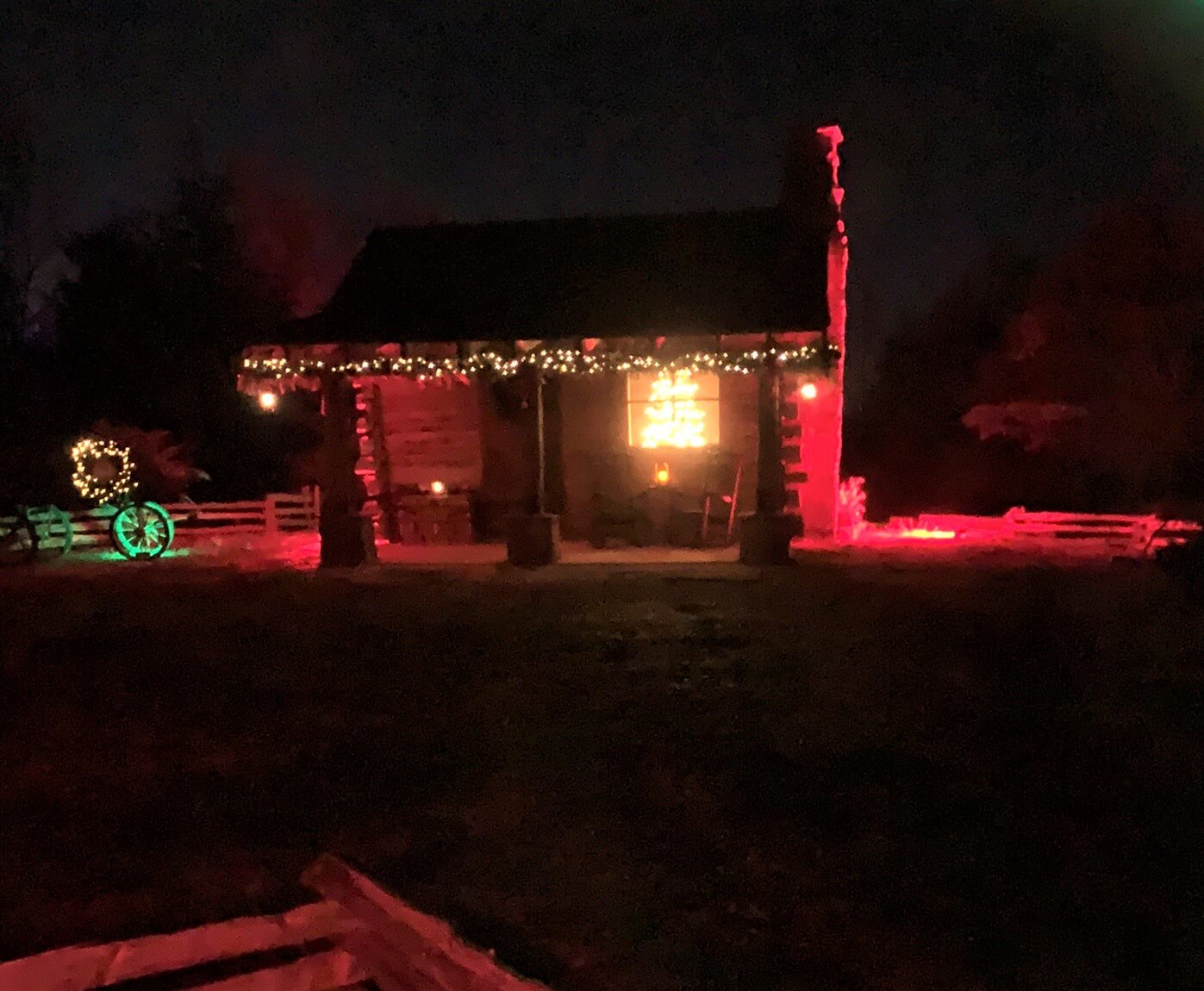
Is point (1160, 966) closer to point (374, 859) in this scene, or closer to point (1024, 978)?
point (1024, 978)

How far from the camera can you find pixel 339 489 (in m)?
13.1

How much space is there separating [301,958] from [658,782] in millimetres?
2123

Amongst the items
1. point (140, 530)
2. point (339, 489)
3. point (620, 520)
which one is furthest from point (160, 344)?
point (620, 520)

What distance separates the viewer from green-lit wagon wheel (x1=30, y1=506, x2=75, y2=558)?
16.1 m

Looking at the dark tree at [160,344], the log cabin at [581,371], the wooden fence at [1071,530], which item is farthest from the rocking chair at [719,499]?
the dark tree at [160,344]

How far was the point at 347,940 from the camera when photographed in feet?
13.5

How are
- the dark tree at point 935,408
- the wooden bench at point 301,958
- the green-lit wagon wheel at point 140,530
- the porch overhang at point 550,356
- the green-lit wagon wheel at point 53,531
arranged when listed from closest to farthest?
1. the wooden bench at point 301,958
2. the porch overhang at point 550,356
3. the green-lit wagon wheel at point 140,530
4. the green-lit wagon wheel at point 53,531
5. the dark tree at point 935,408

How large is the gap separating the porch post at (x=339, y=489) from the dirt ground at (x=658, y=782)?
11.3 ft

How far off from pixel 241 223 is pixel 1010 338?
22.9 metres

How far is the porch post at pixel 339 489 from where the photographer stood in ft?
42.9

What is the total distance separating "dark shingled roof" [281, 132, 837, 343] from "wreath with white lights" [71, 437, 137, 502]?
8.20 m

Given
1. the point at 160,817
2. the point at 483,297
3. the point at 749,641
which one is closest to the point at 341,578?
the point at 483,297

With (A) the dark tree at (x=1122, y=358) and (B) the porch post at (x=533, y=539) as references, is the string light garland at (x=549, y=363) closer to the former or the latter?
(B) the porch post at (x=533, y=539)

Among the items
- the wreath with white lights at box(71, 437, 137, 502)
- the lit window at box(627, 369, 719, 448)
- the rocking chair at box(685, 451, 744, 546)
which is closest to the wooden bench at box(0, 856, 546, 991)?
the rocking chair at box(685, 451, 744, 546)
